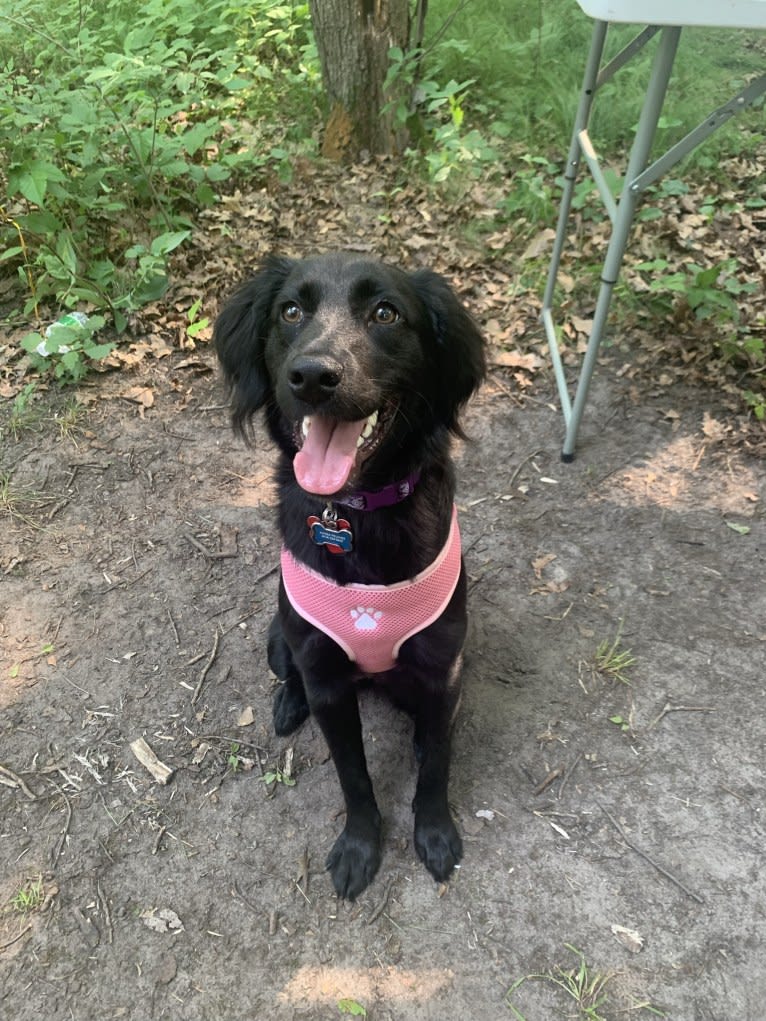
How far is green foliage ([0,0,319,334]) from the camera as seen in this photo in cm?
356

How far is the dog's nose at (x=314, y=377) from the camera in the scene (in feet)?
4.87

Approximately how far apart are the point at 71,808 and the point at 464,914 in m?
1.20

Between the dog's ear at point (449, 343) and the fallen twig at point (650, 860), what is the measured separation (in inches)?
48.1

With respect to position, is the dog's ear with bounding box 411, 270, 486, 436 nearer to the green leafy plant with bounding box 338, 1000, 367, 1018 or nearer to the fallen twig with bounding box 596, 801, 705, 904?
the fallen twig with bounding box 596, 801, 705, 904

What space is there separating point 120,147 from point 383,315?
3.10 meters

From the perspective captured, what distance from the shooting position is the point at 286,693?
2377 millimetres

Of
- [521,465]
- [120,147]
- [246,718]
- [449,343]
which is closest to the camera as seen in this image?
[449,343]

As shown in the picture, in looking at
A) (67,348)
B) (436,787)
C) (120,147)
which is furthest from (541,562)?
(120,147)

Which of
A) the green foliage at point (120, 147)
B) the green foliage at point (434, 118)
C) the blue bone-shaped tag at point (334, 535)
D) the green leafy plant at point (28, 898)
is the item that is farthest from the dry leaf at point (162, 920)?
the green foliage at point (434, 118)

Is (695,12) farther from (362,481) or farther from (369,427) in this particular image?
(362,481)

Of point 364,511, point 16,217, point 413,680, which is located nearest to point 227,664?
point 413,680

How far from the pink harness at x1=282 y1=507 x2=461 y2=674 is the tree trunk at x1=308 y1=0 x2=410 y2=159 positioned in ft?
12.0

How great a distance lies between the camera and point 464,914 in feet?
6.38

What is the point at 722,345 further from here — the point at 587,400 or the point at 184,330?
the point at 184,330
